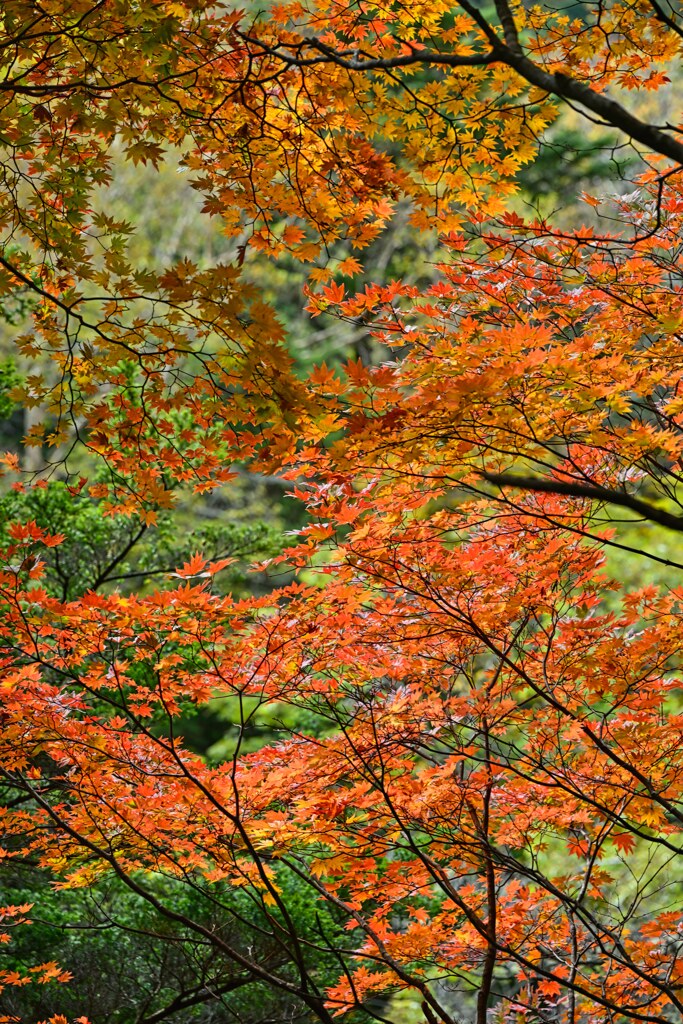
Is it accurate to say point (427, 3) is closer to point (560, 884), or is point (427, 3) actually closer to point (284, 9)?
point (284, 9)

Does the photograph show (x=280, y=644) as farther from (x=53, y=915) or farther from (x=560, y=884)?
(x=53, y=915)

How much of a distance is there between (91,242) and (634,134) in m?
14.1

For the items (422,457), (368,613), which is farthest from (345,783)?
(422,457)

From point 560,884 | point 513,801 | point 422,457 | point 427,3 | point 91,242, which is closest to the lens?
point 422,457

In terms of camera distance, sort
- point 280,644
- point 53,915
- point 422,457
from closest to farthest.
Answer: point 422,457, point 280,644, point 53,915

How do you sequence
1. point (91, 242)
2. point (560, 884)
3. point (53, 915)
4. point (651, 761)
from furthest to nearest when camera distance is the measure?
point (91, 242) < point (53, 915) < point (560, 884) < point (651, 761)

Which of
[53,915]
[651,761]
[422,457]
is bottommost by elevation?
[53,915]

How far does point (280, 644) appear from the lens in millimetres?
3389

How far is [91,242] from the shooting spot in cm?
1455

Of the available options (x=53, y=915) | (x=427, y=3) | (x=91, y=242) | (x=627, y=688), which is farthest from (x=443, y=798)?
(x=91, y=242)

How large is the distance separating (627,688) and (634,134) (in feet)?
7.44

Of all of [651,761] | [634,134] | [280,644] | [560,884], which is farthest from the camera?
[560,884]

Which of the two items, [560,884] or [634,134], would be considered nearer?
[634,134]

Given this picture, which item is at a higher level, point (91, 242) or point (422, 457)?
point (91, 242)
